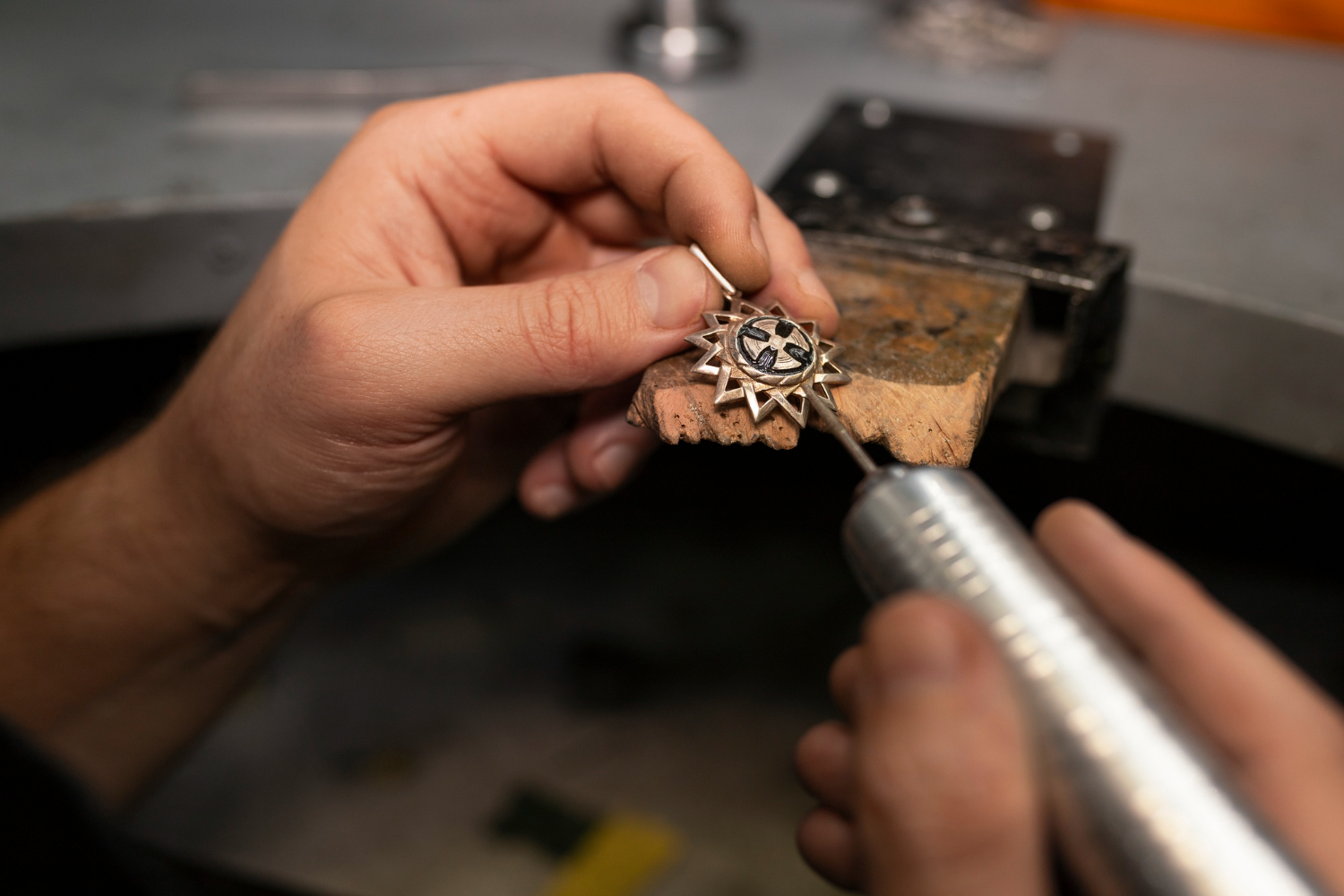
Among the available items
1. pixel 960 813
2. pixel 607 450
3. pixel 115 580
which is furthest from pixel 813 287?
pixel 115 580

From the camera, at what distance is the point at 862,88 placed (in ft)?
3.47

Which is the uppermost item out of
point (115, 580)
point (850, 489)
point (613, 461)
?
point (613, 461)

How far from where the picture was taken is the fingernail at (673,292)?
20.7 inches

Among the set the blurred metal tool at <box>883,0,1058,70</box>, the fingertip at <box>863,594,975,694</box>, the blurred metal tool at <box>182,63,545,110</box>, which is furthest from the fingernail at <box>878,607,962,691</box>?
the blurred metal tool at <box>883,0,1058,70</box>

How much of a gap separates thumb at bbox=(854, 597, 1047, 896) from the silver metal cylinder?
14 mm

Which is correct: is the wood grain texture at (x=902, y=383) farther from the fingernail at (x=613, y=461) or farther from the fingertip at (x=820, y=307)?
the fingernail at (x=613, y=461)

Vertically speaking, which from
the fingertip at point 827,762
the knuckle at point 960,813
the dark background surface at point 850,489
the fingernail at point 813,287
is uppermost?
the fingernail at point 813,287

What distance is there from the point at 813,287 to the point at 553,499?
0.98ft

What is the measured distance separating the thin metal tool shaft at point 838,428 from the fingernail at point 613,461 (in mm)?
237

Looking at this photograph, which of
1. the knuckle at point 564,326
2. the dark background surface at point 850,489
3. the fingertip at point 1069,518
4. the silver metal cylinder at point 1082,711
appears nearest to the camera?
the silver metal cylinder at point 1082,711

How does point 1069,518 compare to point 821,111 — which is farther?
point 821,111

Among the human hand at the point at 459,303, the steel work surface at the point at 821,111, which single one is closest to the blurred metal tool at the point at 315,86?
the steel work surface at the point at 821,111

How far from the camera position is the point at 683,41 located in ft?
3.43

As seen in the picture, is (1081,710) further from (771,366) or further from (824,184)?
(824,184)
